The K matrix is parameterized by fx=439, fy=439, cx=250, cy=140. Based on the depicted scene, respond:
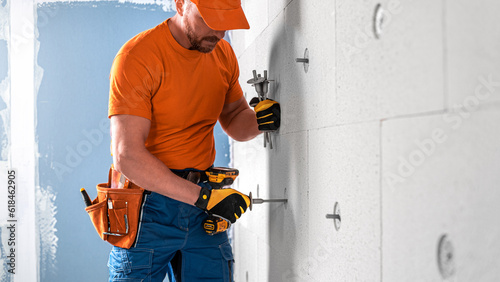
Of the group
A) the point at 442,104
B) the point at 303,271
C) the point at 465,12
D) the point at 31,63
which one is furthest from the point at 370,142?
the point at 31,63

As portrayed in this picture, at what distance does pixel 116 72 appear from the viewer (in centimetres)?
170

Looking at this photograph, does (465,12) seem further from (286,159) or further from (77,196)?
(77,196)

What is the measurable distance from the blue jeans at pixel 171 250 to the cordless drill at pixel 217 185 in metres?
0.06

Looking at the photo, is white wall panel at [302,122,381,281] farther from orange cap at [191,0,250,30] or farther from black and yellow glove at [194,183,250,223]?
orange cap at [191,0,250,30]

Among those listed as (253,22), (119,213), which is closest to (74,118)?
(253,22)

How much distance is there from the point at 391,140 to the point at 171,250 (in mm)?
1132

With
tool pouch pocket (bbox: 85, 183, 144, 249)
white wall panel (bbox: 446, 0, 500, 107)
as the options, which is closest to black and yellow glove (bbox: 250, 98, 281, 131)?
tool pouch pocket (bbox: 85, 183, 144, 249)

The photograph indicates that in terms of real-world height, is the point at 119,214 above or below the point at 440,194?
below

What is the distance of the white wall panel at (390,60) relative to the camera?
0.81 meters

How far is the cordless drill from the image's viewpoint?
1781 mm

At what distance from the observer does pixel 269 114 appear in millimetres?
1815

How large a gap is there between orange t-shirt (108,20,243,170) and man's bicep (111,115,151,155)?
0.08ft

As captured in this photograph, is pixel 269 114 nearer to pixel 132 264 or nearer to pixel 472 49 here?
pixel 132 264

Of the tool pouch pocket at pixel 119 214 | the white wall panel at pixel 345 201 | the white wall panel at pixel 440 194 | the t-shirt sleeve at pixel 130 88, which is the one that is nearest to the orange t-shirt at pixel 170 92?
the t-shirt sleeve at pixel 130 88
